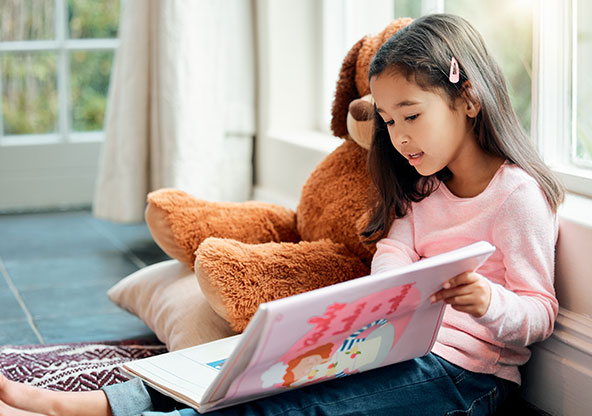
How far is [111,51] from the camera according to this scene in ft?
10.9

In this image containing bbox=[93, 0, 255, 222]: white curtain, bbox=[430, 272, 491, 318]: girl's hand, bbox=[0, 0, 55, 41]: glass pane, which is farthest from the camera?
bbox=[0, 0, 55, 41]: glass pane

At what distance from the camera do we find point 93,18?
10.7ft

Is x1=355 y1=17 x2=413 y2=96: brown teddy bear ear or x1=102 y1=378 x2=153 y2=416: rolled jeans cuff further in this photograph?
x1=355 y1=17 x2=413 y2=96: brown teddy bear ear

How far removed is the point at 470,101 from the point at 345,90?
1.34 feet

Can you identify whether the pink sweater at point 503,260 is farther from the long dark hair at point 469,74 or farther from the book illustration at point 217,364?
the book illustration at point 217,364

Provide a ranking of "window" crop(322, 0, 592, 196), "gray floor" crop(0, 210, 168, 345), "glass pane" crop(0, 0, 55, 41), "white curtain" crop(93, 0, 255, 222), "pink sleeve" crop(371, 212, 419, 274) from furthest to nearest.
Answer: "glass pane" crop(0, 0, 55, 41) < "white curtain" crop(93, 0, 255, 222) < "gray floor" crop(0, 210, 168, 345) < "window" crop(322, 0, 592, 196) < "pink sleeve" crop(371, 212, 419, 274)

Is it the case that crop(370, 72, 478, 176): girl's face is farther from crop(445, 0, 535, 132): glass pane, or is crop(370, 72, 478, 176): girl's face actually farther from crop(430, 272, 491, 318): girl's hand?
crop(445, 0, 535, 132): glass pane

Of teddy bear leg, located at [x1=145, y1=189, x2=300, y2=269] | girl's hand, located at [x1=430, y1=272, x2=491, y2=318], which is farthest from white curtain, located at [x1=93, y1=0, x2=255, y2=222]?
girl's hand, located at [x1=430, y1=272, x2=491, y2=318]

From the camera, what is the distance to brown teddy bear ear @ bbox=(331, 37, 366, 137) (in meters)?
1.55

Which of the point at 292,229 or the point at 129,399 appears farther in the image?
the point at 292,229

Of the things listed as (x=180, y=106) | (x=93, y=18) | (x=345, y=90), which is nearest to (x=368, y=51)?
(x=345, y=90)

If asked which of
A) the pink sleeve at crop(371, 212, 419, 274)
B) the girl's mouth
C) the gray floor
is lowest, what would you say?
the gray floor

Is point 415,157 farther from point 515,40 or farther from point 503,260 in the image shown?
point 515,40

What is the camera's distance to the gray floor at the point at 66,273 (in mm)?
1898
